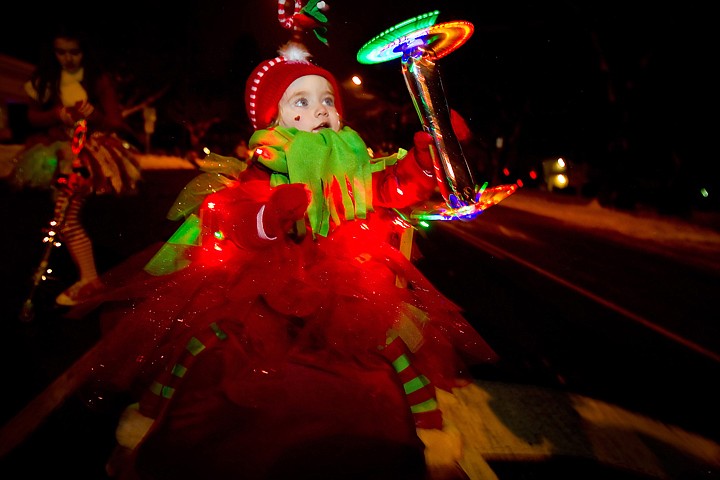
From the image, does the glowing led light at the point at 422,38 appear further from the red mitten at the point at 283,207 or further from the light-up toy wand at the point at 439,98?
the red mitten at the point at 283,207

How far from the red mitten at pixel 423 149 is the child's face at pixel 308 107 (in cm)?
64

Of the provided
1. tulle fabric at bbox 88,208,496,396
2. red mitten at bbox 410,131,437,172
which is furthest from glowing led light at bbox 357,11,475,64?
tulle fabric at bbox 88,208,496,396

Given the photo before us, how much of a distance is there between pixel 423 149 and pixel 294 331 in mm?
890

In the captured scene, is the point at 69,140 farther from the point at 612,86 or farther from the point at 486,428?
the point at 612,86

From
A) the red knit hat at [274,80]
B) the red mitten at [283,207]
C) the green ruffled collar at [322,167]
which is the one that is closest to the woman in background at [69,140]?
the red knit hat at [274,80]

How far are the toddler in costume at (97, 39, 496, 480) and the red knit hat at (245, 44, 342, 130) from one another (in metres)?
0.19

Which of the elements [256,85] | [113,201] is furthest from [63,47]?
[113,201]

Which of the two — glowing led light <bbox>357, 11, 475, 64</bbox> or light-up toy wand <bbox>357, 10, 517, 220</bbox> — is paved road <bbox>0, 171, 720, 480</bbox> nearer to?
light-up toy wand <bbox>357, 10, 517, 220</bbox>

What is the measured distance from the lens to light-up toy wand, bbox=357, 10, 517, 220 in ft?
5.74

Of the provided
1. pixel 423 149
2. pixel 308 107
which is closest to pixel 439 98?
pixel 423 149

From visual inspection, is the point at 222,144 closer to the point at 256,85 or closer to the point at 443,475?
the point at 256,85

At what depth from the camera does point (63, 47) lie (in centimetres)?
401

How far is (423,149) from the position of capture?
6.41ft

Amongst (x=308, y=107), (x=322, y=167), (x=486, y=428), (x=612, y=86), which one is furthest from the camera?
(x=612, y=86)
